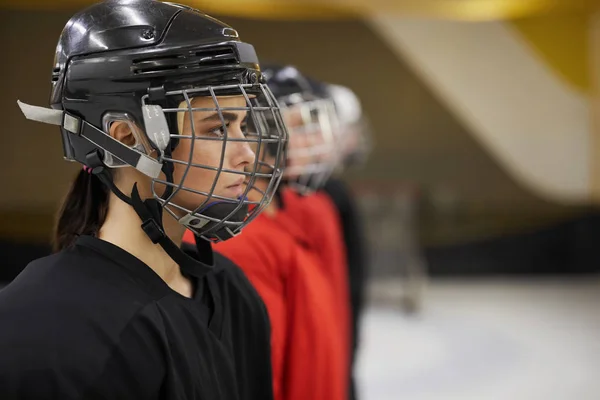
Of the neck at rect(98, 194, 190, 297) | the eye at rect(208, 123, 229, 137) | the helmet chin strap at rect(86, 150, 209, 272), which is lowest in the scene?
the neck at rect(98, 194, 190, 297)

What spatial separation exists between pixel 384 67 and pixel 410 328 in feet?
8.43

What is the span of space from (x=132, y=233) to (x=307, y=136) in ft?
3.94

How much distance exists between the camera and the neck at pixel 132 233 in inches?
37.4

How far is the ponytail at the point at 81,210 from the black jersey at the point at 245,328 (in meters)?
0.16

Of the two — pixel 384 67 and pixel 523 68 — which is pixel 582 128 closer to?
pixel 523 68

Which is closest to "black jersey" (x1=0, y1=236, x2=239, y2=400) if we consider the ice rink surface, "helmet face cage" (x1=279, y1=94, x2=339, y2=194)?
"helmet face cage" (x1=279, y1=94, x2=339, y2=194)

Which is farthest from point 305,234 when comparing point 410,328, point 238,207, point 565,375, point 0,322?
point 410,328

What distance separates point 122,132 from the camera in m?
0.93

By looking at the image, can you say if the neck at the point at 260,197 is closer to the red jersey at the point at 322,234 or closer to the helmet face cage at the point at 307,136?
the red jersey at the point at 322,234

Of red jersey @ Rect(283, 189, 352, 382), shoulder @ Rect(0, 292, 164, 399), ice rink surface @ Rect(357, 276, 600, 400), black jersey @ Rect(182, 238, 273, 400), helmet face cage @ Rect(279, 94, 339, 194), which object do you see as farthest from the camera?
ice rink surface @ Rect(357, 276, 600, 400)

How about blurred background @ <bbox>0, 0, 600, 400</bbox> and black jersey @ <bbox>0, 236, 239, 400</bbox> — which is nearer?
black jersey @ <bbox>0, 236, 239, 400</bbox>

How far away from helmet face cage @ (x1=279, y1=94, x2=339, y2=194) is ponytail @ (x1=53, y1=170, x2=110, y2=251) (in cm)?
97

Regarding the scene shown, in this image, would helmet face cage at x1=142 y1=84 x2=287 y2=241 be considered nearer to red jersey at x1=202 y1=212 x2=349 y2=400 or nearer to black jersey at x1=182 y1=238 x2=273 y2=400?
black jersey at x1=182 y1=238 x2=273 y2=400

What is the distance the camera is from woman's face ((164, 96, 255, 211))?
3.01 feet
